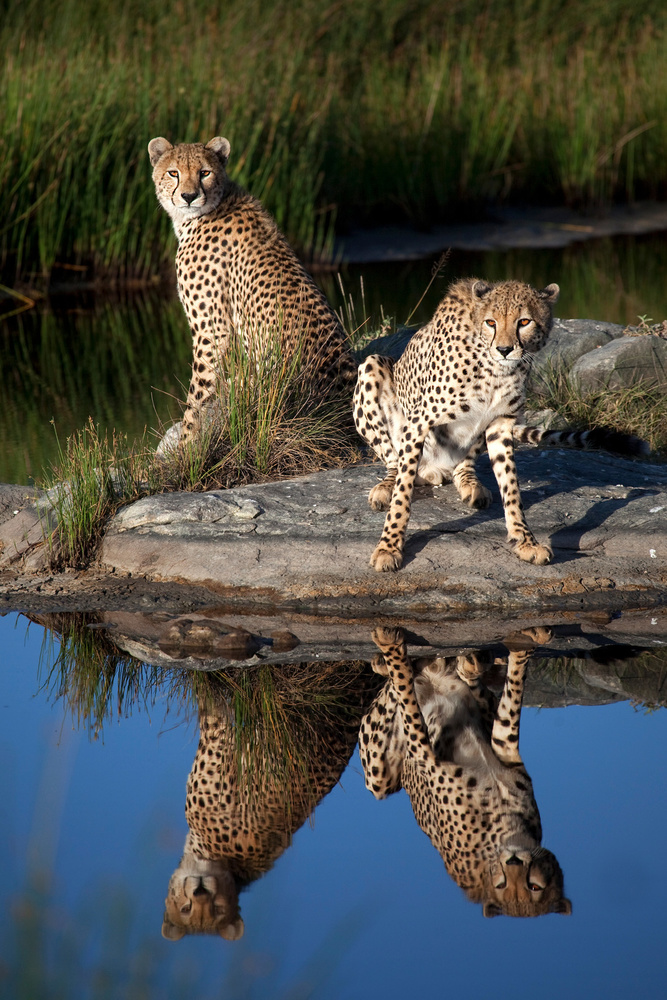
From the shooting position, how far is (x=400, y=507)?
4.66 meters

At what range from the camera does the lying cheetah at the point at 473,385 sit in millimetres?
4406

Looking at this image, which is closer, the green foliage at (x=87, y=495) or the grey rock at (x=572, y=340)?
the green foliage at (x=87, y=495)

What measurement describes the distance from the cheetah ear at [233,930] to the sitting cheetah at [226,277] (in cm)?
315

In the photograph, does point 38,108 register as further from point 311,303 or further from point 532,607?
point 532,607

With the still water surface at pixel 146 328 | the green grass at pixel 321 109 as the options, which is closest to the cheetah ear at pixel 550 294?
the still water surface at pixel 146 328

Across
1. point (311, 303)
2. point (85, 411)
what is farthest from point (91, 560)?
point (85, 411)

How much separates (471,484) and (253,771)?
1889 millimetres

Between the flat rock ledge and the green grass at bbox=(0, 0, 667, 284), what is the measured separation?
6.38 metres

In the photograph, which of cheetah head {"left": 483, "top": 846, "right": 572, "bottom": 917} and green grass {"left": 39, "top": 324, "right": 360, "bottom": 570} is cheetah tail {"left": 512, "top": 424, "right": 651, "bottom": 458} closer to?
green grass {"left": 39, "top": 324, "right": 360, "bottom": 570}

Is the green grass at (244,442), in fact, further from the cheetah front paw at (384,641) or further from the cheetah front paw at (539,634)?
the cheetah front paw at (539,634)

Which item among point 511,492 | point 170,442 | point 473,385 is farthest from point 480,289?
point 170,442

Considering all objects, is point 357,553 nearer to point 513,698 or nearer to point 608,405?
point 513,698

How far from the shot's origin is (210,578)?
15.6 feet

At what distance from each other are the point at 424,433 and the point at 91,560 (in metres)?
1.39
